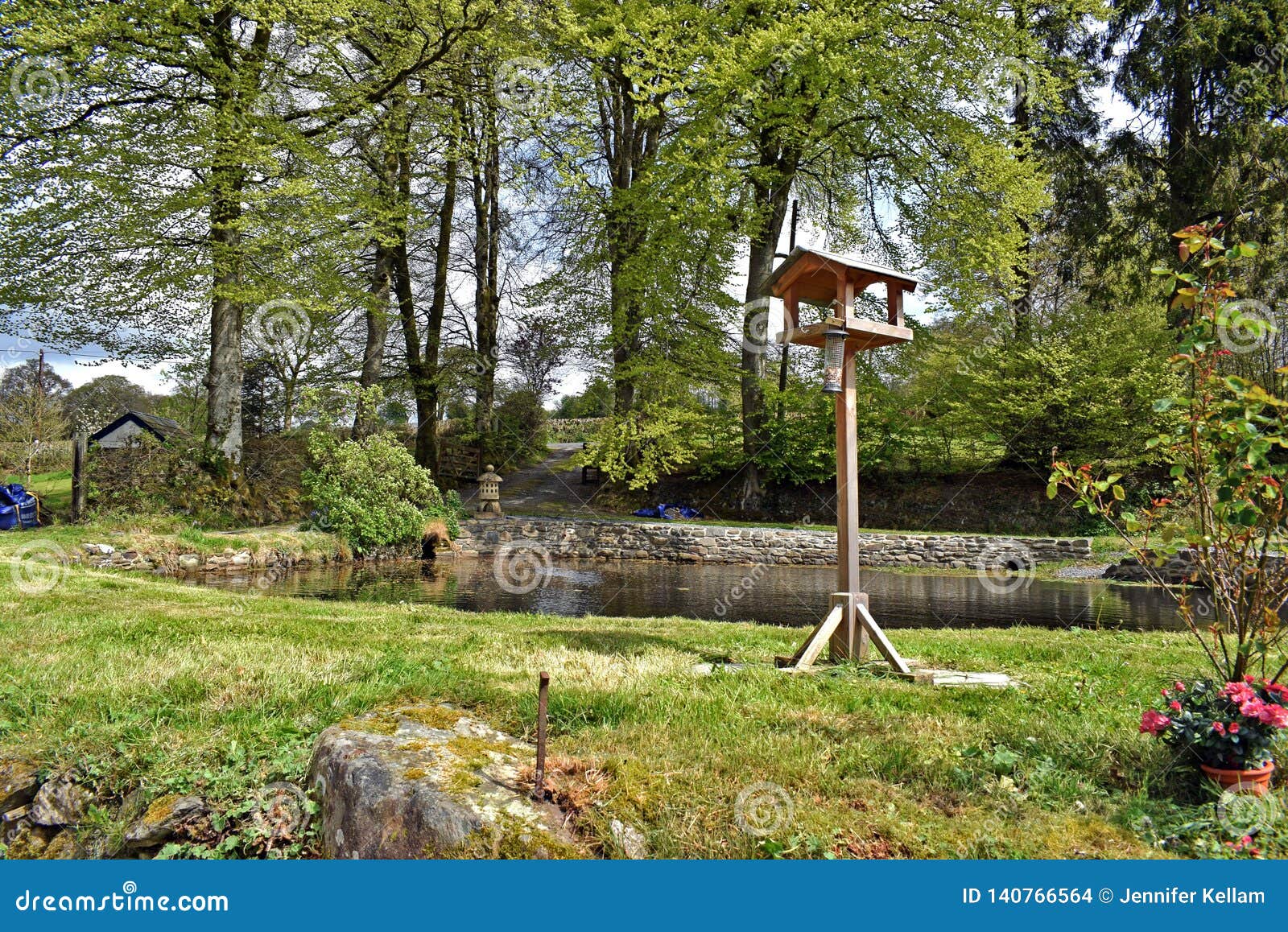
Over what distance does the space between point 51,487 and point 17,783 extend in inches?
744

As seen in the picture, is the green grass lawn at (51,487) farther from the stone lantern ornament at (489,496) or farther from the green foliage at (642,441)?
the green foliage at (642,441)

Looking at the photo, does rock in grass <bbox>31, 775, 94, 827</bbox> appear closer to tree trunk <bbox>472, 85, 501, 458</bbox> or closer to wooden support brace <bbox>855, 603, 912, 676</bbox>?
wooden support brace <bbox>855, 603, 912, 676</bbox>

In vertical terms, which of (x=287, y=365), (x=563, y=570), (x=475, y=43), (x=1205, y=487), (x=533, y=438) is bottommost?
(x=563, y=570)

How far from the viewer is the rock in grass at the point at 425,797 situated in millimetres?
2494

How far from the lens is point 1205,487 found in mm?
3330

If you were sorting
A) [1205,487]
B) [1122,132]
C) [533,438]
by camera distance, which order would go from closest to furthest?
[1205,487] < [1122,132] < [533,438]

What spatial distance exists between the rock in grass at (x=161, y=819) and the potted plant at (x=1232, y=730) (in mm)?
3692

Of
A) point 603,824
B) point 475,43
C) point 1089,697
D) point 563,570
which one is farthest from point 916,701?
point 475,43

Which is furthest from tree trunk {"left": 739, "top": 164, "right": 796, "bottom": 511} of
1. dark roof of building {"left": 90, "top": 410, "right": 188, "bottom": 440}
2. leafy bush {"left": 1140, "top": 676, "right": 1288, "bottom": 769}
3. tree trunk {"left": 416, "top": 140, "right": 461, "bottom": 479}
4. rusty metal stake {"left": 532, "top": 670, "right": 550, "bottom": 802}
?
rusty metal stake {"left": 532, "top": 670, "right": 550, "bottom": 802}

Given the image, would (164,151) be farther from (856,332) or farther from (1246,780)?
(1246,780)

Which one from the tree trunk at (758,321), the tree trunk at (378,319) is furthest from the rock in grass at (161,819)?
the tree trunk at (758,321)

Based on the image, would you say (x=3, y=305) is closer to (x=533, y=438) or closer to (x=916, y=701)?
(x=533, y=438)

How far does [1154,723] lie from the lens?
118 inches

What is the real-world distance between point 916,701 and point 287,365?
2547 centimetres
